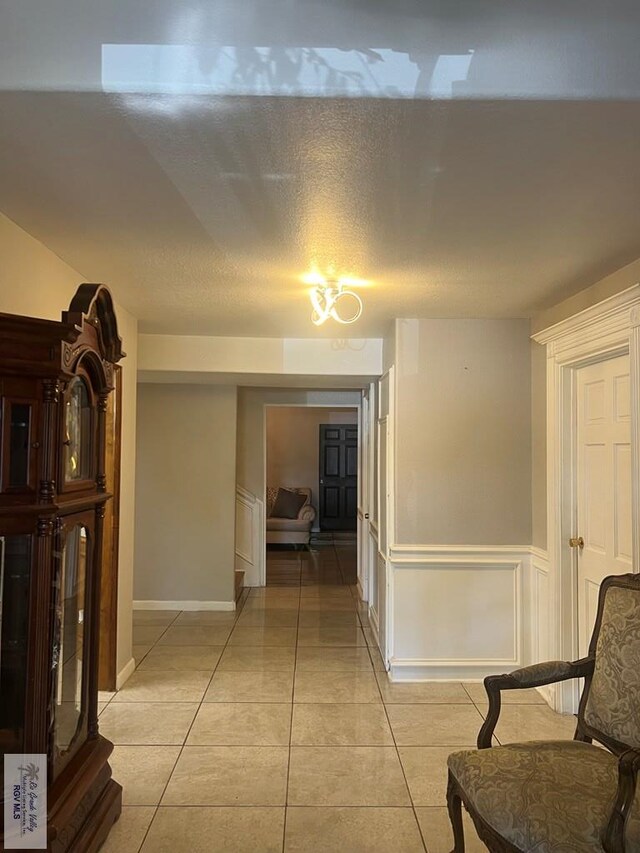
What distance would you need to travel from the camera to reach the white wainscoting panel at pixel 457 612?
13.1ft

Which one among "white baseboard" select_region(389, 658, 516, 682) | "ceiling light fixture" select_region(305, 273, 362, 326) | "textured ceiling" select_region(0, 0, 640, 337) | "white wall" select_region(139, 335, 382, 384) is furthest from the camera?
"white wall" select_region(139, 335, 382, 384)

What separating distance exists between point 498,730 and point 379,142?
301cm

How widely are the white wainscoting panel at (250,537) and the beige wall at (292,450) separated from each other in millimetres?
3976

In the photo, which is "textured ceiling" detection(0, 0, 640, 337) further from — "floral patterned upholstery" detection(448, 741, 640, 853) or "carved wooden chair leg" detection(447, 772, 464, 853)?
"carved wooden chair leg" detection(447, 772, 464, 853)

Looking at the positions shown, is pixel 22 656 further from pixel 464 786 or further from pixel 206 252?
pixel 206 252

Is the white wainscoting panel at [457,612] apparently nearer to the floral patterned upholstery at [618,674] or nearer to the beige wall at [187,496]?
the floral patterned upholstery at [618,674]

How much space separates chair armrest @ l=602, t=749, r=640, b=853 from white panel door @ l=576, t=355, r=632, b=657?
1.52 meters

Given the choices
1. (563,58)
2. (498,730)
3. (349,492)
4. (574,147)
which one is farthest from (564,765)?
(349,492)

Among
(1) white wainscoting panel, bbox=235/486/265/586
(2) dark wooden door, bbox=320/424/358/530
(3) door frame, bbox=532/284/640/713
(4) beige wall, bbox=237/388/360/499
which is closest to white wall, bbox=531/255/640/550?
(3) door frame, bbox=532/284/640/713

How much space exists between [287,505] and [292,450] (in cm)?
141

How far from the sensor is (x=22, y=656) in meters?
1.84

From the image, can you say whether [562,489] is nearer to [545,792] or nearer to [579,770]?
[579,770]

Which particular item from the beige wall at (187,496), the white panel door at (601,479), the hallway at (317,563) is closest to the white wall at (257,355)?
the beige wall at (187,496)

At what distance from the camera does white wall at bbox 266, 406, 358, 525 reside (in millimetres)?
10766
